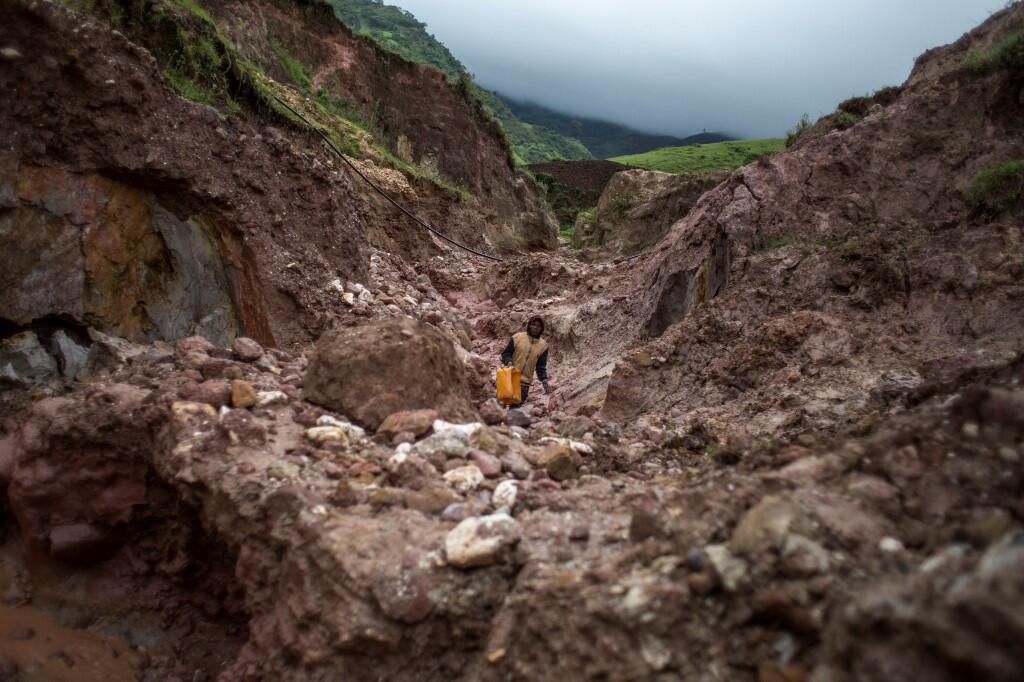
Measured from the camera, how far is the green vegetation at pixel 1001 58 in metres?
5.78

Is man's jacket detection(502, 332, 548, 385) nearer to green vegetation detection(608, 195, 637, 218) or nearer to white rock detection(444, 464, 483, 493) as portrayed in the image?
white rock detection(444, 464, 483, 493)

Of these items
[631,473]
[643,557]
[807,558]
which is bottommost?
[631,473]

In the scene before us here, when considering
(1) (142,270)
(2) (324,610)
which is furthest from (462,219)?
(2) (324,610)

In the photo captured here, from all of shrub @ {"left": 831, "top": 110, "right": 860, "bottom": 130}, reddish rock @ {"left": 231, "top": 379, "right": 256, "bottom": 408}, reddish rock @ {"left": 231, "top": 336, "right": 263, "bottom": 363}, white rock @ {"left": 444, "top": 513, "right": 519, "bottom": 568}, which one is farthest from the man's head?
shrub @ {"left": 831, "top": 110, "right": 860, "bottom": 130}

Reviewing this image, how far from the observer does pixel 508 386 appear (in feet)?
18.5

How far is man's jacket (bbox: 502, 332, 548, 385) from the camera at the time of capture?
6.12 meters

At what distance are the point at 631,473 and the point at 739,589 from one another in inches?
64.8

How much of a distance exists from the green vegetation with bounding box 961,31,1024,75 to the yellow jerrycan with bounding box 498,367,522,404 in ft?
18.8

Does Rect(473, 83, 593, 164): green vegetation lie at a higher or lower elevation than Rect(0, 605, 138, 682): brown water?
higher

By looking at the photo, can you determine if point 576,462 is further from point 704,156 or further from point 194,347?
point 704,156

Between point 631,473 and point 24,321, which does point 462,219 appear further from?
point 631,473

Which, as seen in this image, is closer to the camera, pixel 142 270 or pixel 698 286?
pixel 142 270

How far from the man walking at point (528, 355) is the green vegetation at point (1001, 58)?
5.26 m

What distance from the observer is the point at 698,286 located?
684 centimetres
